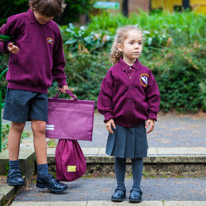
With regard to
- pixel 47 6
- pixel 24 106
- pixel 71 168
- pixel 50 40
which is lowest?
pixel 71 168

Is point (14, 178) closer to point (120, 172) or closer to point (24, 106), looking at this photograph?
point (24, 106)

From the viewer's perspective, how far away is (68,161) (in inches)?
131

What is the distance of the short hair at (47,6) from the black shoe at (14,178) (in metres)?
1.34

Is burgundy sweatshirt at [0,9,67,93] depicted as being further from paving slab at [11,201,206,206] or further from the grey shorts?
paving slab at [11,201,206,206]

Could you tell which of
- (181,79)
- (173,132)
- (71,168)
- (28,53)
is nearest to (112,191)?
(71,168)

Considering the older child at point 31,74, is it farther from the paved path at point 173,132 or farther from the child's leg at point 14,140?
the paved path at point 173,132

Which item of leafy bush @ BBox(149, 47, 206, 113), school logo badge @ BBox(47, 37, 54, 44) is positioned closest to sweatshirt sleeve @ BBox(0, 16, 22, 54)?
school logo badge @ BBox(47, 37, 54, 44)

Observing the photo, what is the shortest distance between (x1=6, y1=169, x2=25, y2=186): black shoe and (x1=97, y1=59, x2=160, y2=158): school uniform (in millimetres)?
787

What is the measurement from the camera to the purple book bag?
10.9 ft

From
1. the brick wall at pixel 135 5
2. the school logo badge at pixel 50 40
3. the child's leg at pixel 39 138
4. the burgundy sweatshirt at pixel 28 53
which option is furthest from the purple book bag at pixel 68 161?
the brick wall at pixel 135 5

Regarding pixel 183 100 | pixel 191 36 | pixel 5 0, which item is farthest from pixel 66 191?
pixel 5 0

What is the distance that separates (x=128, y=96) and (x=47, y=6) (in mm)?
965

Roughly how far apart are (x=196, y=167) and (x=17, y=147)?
176 centimetres

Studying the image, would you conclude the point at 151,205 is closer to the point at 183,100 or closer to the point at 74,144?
the point at 74,144
